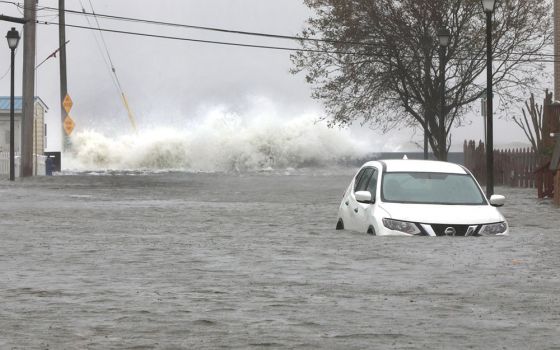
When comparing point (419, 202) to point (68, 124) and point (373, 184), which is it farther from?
point (68, 124)

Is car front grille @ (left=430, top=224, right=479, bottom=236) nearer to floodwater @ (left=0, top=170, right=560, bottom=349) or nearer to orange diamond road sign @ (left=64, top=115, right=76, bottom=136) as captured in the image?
floodwater @ (left=0, top=170, right=560, bottom=349)

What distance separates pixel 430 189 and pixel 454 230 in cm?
123

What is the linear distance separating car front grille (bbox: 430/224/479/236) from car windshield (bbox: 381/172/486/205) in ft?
2.15

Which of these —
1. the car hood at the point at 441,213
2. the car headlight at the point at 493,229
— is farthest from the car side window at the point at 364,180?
the car headlight at the point at 493,229

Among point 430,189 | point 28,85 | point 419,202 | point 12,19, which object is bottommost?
point 419,202

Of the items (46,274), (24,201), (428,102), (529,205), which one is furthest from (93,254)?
(428,102)

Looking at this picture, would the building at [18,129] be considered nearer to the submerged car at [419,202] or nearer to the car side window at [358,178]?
the car side window at [358,178]

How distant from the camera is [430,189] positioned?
1898 centimetres

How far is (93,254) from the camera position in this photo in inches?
644

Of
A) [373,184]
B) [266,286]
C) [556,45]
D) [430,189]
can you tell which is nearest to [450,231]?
[430,189]

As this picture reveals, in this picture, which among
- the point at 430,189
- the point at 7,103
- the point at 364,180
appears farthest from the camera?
the point at 7,103

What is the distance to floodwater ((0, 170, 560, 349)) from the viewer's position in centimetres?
905

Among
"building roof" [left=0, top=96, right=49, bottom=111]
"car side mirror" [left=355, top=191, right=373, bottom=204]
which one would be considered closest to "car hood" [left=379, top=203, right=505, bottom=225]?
"car side mirror" [left=355, top=191, right=373, bottom=204]

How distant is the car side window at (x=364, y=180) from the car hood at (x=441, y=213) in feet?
4.64
